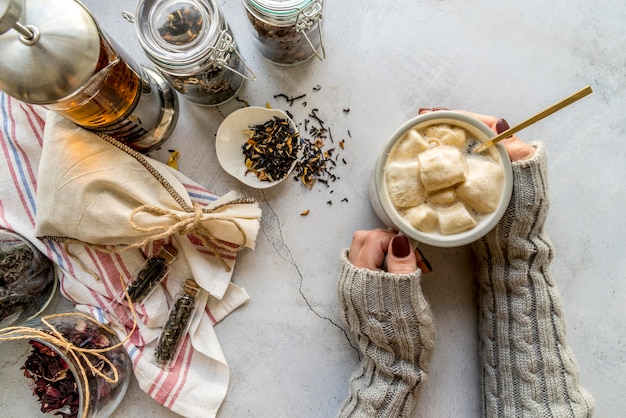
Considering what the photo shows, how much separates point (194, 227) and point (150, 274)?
15cm

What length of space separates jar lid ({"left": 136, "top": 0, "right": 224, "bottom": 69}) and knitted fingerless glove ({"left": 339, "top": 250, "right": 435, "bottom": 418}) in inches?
19.2

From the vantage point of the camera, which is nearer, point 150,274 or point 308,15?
point 308,15

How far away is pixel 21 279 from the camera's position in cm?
95

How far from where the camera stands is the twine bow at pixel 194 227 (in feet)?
3.05

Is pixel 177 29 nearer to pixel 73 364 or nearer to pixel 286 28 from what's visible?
pixel 286 28

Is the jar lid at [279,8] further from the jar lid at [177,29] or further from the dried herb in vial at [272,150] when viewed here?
the dried herb in vial at [272,150]

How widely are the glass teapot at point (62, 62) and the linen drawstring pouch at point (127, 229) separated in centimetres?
10

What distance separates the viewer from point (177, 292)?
1039 millimetres

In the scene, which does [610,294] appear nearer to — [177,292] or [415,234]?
[415,234]

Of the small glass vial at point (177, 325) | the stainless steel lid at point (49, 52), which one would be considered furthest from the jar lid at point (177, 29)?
the small glass vial at point (177, 325)

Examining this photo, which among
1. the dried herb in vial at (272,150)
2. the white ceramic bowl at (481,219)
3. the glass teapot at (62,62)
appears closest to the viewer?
the glass teapot at (62,62)

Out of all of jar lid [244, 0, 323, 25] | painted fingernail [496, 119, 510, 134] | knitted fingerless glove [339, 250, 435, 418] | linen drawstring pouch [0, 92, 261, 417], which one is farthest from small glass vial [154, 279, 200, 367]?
painted fingernail [496, 119, 510, 134]

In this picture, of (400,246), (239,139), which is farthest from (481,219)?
(239,139)

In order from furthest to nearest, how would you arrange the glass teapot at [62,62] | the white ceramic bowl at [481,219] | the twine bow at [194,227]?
the twine bow at [194,227], the white ceramic bowl at [481,219], the glass teapot at [62,62]
